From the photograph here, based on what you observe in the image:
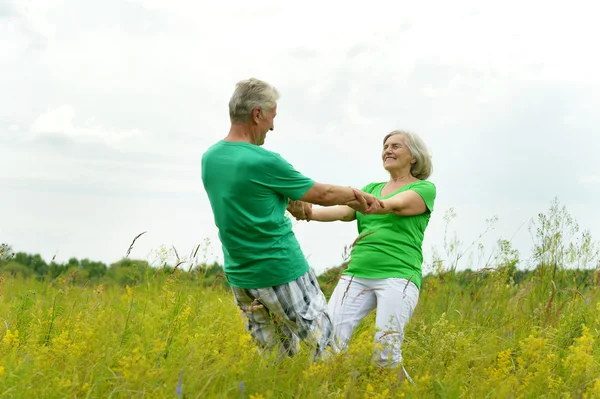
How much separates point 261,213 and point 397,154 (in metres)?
1.37

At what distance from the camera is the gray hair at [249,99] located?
3.87m

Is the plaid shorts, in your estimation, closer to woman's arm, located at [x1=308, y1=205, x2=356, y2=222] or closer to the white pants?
the white pants

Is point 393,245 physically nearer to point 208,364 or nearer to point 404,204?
point 404,204

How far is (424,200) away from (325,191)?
876 millimetres

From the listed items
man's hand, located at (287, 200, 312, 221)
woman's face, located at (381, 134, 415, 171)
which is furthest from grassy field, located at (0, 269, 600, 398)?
woman's face, located at (381, 134, 415, 171)

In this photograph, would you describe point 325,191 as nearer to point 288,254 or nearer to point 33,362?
point 288,254

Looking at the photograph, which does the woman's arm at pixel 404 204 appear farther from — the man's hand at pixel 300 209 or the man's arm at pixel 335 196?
the man's hand at pixel 300 209

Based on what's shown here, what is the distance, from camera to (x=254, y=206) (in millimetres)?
3799

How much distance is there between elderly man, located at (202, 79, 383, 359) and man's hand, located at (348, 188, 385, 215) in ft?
0.95

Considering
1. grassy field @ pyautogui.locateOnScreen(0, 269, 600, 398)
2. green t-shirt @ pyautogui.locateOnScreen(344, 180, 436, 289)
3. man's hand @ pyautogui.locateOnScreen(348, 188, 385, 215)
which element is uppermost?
man's hand @ pyautogui.locateOnScreen(348, 188, 385, 215)

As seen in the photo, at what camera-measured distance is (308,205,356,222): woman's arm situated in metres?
4.98

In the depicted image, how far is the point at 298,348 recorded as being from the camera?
418 centimetres

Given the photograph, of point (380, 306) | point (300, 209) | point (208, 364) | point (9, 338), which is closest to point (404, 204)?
point (380, 306)

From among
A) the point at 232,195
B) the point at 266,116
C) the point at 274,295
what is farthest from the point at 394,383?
the point at 266,116
